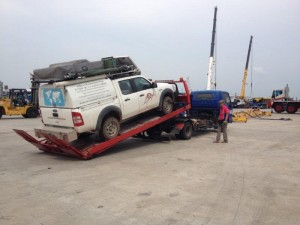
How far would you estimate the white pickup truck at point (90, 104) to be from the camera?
9016 millimetres

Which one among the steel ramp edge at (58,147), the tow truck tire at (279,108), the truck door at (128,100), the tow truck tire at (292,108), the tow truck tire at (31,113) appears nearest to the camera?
the steel ramp edge at (58,147)

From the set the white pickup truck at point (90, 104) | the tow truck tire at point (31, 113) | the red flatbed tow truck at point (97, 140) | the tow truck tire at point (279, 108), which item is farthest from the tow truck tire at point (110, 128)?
the tow truck tire at point (279, 108)

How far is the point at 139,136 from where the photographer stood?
43.4ft

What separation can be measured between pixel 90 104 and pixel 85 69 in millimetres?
1163

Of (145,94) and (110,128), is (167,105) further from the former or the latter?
(110,128)

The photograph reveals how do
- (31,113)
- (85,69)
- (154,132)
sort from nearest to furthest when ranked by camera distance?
(85,69), (154,132), (31,113)

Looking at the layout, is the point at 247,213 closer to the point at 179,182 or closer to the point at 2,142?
the point at 179,182

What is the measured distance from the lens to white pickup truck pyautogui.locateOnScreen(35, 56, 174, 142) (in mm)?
9016

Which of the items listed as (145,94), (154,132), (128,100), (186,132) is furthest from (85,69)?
(186,132)

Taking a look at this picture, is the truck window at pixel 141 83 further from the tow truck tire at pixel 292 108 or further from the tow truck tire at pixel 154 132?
the tow truck tire at pixel 292 108

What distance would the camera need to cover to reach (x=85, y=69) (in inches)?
381

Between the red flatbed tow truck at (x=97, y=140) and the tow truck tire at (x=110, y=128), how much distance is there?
150 mm

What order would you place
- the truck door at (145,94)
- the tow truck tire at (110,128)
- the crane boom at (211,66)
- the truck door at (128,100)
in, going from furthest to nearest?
the crane boom at (211,66) → the truck door at (145,94) → the truck door at (128,100) → the tow truck tire at (110,128)

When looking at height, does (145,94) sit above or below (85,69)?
below
